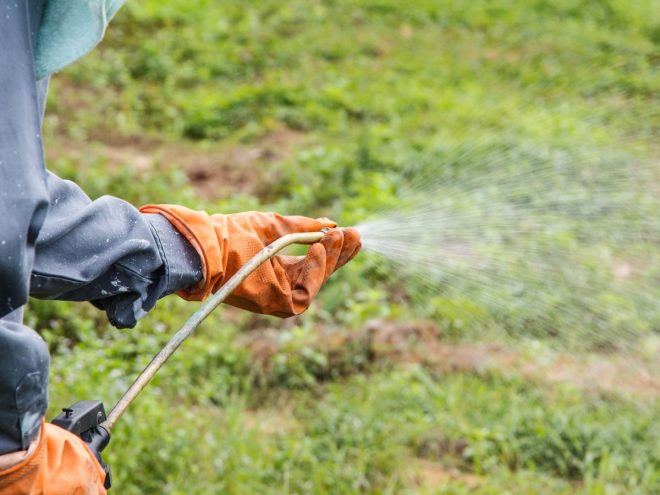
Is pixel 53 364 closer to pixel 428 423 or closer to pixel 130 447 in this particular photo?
pixel 130 447

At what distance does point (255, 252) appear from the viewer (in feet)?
7.00

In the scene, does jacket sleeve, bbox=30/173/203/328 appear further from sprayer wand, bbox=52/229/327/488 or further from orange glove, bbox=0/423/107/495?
orange glove, bbox=0/423/107/495

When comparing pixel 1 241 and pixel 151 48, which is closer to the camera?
pixel 1 241

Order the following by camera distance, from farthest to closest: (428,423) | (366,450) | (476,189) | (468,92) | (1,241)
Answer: (468,92)
(476,189)
(428,423)
(366,450)
(1,241)

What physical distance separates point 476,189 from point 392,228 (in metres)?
1.57

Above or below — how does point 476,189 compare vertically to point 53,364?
below

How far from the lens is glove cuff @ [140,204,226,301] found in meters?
1.96

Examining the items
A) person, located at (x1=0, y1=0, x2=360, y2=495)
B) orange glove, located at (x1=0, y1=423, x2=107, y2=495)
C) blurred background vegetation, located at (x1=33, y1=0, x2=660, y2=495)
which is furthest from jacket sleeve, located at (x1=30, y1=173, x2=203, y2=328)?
blurred background vegetation, located at (x1=33, y1=0, x2=660, y2=495)

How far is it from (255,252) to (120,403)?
46cm

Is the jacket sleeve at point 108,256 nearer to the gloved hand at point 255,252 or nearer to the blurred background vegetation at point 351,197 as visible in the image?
the gloved hand at point 255,252

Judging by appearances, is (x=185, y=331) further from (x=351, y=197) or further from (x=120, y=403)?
(x=351, y=197)

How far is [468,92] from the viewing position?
763 cm

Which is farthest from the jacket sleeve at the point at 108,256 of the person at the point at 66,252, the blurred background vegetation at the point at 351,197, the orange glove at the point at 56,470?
the blurred background vegetation at the point at 351,197

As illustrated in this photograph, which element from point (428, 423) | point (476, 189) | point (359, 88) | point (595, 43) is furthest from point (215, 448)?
point (595, 43)
